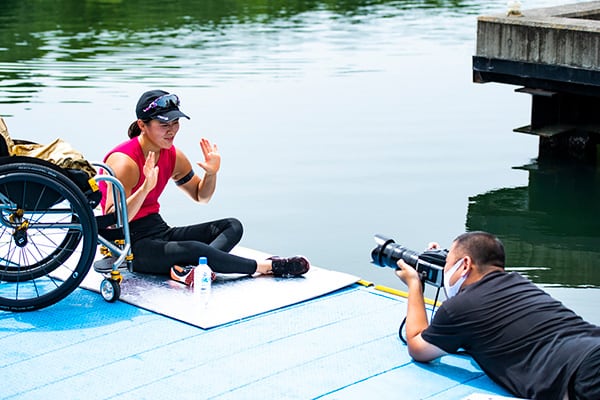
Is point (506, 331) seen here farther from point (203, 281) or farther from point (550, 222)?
point (550, 222)

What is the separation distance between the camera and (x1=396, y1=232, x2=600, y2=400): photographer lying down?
427cm

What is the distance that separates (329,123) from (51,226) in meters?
9.97

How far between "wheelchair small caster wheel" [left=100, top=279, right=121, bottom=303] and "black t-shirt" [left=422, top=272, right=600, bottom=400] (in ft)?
5.87

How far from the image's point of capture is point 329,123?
50.2 feet

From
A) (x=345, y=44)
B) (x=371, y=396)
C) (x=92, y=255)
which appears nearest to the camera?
(x=371, y=396)

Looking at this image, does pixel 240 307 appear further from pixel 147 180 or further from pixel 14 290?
pixel 14 290

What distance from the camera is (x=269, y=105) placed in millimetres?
16547

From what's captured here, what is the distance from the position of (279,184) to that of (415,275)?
7.10 metres

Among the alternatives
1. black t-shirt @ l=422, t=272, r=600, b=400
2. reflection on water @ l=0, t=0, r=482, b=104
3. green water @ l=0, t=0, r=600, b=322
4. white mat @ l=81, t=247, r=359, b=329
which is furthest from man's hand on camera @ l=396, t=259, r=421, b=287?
reflection on water @ l=0, t=0, r=482, b=104

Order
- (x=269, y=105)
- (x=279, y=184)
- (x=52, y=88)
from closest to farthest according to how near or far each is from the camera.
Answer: (x=279, y=184) < (x=269, y=105) < (x=52, y=88)

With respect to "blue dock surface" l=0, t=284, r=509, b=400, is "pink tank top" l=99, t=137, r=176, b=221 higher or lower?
higher

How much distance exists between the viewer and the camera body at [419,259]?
195 inches

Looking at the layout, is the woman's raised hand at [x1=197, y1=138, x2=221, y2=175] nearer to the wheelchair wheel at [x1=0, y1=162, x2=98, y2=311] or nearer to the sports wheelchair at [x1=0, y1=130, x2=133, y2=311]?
the sports wheelchair at [x1=0, y1=130, x2=133, y2=311]

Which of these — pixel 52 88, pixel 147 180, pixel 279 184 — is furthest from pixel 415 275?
pixel 52 88
